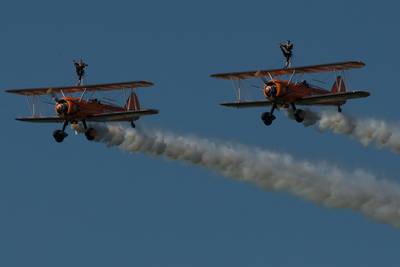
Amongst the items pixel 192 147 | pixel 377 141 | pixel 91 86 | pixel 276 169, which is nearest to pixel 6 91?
pixel 91 86

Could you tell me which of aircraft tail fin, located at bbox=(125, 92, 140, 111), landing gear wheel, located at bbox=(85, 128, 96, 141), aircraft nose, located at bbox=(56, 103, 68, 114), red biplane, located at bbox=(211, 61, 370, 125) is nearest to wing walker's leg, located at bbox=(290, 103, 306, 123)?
red biplane, located at bbox=(211, 61, 370, 125)

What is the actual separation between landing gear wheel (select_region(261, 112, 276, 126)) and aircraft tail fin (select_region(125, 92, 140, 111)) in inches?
292

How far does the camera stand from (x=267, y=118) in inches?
2018

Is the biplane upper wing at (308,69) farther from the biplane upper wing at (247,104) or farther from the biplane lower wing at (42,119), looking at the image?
the biplane lower wing at (42,119)

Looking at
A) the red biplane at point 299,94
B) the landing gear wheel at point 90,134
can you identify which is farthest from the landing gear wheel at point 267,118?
the landing gear wheel at point 90,134

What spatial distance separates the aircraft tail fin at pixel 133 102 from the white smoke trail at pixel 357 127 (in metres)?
8.12

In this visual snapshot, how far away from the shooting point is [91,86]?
56.8 meters

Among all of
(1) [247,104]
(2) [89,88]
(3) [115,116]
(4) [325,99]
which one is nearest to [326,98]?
(4) [325,99]

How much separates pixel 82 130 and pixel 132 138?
10.0 feet

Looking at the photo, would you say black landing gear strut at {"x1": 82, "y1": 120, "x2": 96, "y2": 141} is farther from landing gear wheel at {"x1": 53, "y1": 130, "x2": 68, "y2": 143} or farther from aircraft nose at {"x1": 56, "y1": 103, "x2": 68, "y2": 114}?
aircraft nose at {"x1": 56, "y1": 103, "x2": 68, "y2": 114}

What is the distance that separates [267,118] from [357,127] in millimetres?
5649

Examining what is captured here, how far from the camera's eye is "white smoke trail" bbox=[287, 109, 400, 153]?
54.0 m

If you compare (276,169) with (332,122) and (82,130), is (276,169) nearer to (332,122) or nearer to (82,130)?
(332,122)

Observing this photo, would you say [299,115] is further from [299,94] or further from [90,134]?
[90,134]
